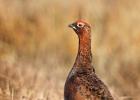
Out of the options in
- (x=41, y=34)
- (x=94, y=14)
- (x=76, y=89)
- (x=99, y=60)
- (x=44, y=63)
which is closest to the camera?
(x=76, y=89)

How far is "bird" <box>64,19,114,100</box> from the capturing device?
921 centimetres

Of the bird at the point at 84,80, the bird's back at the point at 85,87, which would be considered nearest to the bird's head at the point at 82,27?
the bird at the point at 84,80

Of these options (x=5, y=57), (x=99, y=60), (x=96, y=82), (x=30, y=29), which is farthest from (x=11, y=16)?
(x=96, y=82)

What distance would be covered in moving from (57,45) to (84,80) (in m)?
7.47

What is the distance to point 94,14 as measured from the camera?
18906 millimetres

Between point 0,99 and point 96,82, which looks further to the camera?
point 0,99

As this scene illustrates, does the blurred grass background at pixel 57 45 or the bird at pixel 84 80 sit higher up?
the blurred grass background at pixel 57 45

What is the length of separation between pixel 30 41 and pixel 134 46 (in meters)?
1.73

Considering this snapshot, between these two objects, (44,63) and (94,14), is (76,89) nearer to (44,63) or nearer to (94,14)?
(44,63)

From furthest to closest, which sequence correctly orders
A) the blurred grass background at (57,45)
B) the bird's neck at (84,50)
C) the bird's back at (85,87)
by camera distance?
the blurred grass background at (57,45)
the bird's neck at (84,50)
the bird's back at (85,87)

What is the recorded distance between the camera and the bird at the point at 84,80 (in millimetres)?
9211

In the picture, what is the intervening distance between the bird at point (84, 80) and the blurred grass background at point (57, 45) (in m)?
1.11

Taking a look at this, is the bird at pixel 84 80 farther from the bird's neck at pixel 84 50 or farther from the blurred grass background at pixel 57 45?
the blurred grass background at pixel 57 45

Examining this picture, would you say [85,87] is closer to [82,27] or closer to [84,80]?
[84,80]
